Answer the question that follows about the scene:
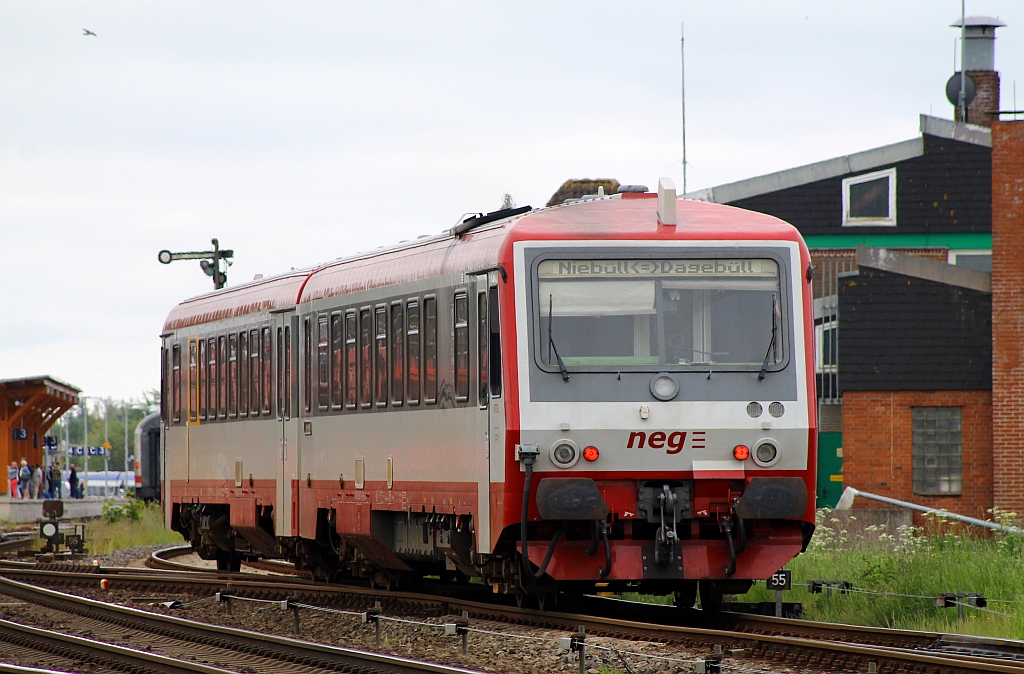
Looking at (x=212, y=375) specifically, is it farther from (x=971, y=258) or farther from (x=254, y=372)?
(x=971, y=258)

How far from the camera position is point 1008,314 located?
26406 mm

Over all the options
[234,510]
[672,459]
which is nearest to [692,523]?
[672,459]

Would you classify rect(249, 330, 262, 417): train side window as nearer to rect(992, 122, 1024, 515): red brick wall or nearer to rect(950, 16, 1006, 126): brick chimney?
rect(992, 122, 1024, 515): red brick wall

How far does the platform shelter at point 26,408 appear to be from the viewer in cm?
4116

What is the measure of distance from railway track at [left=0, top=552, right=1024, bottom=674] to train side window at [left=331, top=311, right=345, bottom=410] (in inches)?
75.2

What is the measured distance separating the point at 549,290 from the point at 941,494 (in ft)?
51.5

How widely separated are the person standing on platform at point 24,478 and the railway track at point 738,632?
92.7ft

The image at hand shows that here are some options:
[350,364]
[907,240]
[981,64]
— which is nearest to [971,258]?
[907,240]

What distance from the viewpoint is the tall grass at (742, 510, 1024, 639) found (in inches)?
515

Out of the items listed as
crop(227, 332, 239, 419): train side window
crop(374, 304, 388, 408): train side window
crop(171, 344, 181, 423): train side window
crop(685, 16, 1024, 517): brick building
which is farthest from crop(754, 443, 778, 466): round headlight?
crop(685, 16, 1024, 517): brick building

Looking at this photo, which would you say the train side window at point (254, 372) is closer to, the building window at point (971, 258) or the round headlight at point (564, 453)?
the round headlight at point (564, 453)

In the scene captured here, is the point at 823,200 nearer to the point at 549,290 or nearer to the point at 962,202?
the point at 962,202

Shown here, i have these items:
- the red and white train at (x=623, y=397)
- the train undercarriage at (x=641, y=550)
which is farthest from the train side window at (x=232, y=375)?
the red and white train at (x=623, y=397)

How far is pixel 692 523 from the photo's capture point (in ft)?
44.2
